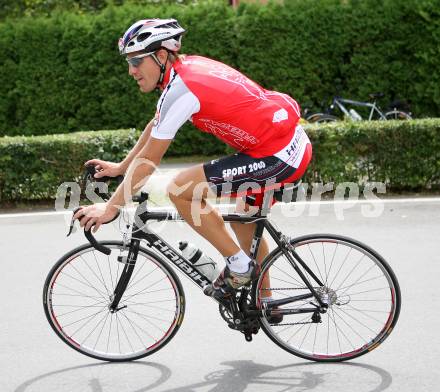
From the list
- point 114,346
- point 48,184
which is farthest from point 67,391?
point 48,184

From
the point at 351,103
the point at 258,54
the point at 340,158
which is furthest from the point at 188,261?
the point at 351,103

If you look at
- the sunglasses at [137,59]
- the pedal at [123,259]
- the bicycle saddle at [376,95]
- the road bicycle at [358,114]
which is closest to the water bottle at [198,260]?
the pedal at [123,259]

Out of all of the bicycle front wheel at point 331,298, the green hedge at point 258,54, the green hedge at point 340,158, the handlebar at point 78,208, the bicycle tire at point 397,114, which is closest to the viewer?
the handlebar at point 78,208

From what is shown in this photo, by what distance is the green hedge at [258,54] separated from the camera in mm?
15875

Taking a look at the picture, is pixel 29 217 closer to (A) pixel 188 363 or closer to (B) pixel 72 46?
(A) pixel 188 363

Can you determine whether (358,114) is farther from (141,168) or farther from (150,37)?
(141,168)

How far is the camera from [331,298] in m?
5.42

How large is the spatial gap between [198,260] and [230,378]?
72cm

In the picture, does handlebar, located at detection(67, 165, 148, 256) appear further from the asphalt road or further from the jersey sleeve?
the asphalt road

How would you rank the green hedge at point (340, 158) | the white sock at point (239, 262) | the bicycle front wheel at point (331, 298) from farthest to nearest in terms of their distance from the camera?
1. the green hedge at point (340, 158)
2. the bicycle front wheel at point (331, 298)
3. the white sock at point (239, 262)

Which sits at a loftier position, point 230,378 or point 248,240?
point 248,240

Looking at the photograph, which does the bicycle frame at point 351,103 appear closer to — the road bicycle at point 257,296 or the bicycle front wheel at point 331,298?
the road bicycle at point 257,296

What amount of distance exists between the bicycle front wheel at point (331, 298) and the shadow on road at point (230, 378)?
6.8 inches

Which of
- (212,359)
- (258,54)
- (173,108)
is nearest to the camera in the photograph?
(173,108)
